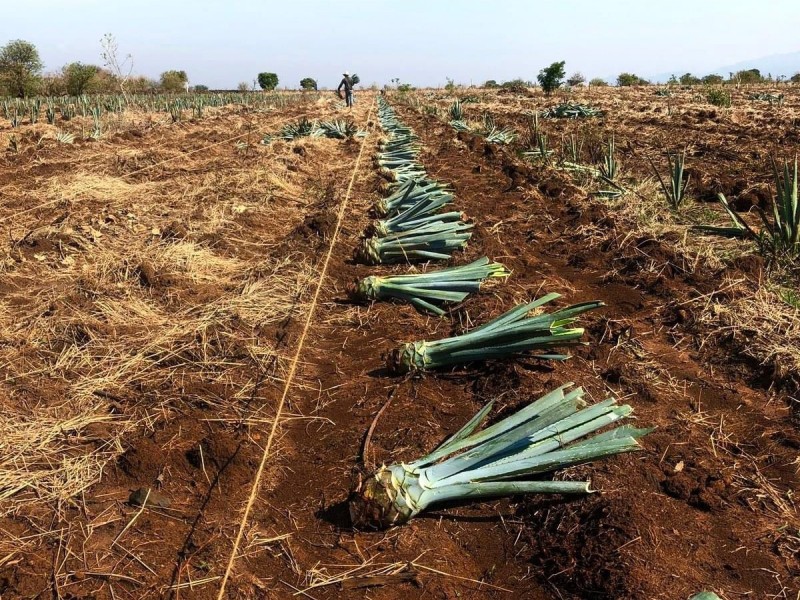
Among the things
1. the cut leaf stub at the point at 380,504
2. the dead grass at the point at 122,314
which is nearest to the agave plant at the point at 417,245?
the dead grass at the point at 122,314

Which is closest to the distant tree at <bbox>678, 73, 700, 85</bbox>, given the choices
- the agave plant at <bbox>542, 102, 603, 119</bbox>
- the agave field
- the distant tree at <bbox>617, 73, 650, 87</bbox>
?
the distant tree at <bbox>617, 73, 650, 87</bbox>

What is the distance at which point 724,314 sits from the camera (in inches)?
136

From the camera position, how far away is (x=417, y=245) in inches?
181

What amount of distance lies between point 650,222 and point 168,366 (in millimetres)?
4297

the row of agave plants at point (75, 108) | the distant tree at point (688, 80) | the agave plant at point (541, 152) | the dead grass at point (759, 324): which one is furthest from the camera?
the distant tree at point (688, 80)

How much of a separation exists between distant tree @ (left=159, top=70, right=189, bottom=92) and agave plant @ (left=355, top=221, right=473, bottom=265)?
137ft

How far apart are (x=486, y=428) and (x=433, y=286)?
1479 millimetres

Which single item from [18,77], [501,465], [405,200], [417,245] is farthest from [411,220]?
[18,77]

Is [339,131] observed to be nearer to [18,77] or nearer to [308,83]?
[18,77]

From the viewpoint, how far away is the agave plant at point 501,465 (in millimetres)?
1995

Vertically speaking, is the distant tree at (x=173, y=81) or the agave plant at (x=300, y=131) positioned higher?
the distant tree at (x=173, y=81)

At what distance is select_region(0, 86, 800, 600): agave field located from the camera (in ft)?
6.49

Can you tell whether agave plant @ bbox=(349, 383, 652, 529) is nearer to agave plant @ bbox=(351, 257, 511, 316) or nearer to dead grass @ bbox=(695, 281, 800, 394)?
dead grass @ bbox=(695, 281, 800, 394)

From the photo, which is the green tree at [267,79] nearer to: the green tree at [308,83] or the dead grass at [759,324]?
the green tree at [308,83]
